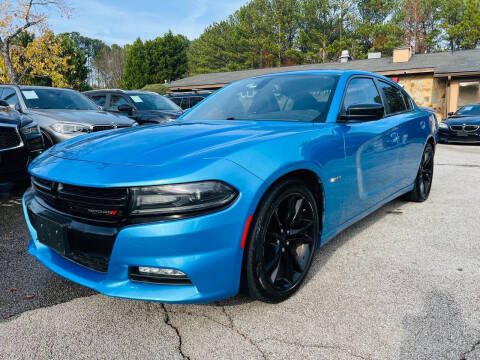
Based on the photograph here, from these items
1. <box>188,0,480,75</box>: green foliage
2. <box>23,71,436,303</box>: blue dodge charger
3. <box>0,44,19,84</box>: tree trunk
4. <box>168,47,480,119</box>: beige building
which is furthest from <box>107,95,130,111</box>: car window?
<box>188,0,480,75</box>: green foliage

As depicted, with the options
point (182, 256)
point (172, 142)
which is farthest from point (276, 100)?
point (182, 256)

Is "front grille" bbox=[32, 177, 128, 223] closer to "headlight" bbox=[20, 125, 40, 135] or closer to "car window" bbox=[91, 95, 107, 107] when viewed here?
"headlight" bbox=[20, 125, 40, 135]

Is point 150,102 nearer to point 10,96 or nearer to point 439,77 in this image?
point 10,96

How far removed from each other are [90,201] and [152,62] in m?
51.2

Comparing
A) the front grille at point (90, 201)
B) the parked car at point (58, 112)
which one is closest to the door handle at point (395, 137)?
the front grille at point (90, 201)

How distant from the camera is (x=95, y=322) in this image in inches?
78.4

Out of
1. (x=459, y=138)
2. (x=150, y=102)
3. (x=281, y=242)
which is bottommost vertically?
(x=459, y=138)

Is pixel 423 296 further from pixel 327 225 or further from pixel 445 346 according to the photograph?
pixel 327 225

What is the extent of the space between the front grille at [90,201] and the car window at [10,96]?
16.6 feet

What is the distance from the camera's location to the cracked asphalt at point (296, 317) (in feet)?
5.81

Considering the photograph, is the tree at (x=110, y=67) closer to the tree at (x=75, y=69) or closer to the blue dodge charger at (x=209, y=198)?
the tree at (x=75, y=69)

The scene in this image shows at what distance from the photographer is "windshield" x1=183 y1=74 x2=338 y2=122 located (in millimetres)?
2754

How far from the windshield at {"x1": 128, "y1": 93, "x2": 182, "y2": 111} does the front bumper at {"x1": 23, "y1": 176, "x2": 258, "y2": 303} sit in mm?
7026

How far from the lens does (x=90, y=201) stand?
179 cm
